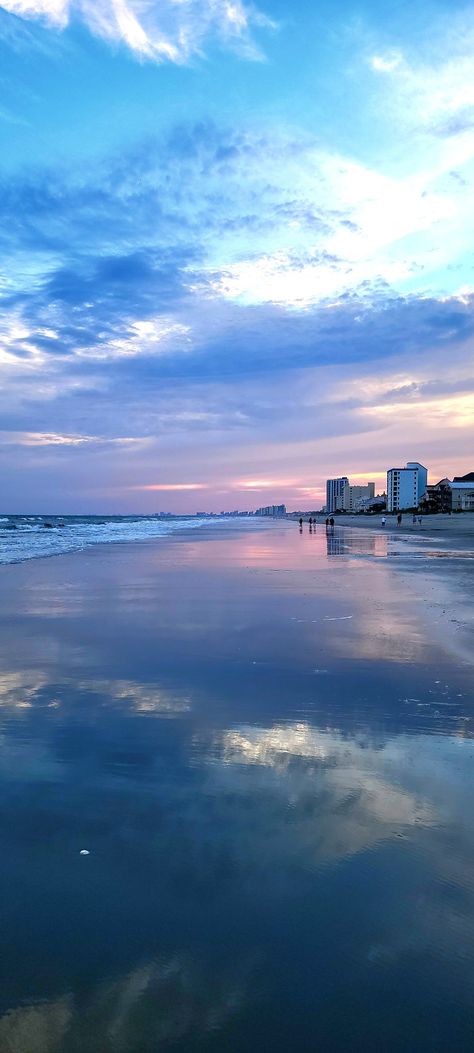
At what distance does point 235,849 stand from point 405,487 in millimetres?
190364

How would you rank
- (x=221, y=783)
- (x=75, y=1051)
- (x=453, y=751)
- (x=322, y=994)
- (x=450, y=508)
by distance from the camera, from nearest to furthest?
(x=75, y=1051), (x=322, y=994), (x=221, y=783), (x=453, y=751), (x=450, y=508)

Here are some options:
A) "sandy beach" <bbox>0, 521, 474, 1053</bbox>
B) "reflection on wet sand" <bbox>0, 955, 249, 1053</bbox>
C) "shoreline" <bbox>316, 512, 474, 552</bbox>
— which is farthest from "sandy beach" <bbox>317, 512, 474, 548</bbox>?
"reflection on wet sand" <bbox>0, 955, 249, 1053</bbox>

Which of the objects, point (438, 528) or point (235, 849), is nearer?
point (235, 849)

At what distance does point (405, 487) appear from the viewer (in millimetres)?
186625

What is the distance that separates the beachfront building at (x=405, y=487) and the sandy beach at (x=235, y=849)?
182 metres

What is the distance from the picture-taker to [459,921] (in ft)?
10.3

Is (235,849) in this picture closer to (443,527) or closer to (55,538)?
(55,538)

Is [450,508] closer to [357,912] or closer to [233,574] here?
[233,574]

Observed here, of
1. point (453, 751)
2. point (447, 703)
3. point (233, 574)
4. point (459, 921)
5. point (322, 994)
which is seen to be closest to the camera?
point (322, 994)

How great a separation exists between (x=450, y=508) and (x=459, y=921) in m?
148

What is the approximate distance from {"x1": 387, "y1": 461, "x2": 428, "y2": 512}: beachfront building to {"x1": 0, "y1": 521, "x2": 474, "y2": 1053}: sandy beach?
598 feet

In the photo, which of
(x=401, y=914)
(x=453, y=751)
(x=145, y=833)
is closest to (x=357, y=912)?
(x=401, y=914)

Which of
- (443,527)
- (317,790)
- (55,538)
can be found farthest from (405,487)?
(317,790)

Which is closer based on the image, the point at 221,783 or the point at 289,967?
the point at 289,967
